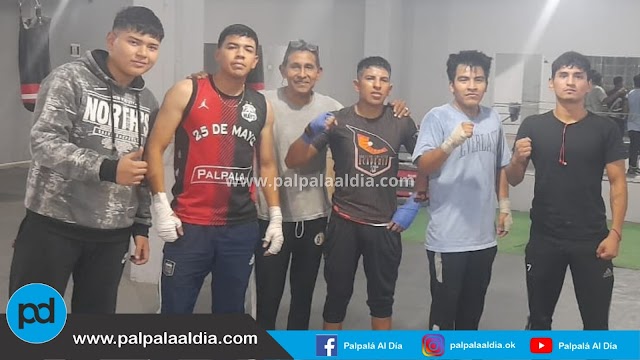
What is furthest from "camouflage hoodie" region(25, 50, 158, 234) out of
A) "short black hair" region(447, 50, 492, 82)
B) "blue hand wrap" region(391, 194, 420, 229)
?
"short black hair" region(447, 50, 492, 82)

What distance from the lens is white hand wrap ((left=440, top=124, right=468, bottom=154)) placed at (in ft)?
6.41

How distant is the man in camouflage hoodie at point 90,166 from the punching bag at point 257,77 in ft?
0.92

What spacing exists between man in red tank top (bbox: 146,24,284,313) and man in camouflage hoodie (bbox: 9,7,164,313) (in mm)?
77

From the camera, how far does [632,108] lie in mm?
2184

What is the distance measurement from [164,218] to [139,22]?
543mm

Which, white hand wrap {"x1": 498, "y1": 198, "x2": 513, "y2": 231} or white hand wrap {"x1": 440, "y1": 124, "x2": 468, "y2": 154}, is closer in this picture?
white hand wrap {"x1": 440, "y1": 124, "x2": 468, "y2": 154}

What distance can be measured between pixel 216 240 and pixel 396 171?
59 centimetres

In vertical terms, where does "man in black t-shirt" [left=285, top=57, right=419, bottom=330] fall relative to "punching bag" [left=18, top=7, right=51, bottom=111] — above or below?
below

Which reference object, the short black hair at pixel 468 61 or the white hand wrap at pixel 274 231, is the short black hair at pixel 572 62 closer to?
the short black hair at pixel 468 61

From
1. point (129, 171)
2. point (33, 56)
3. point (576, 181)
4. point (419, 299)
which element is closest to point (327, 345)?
point (419, 299)

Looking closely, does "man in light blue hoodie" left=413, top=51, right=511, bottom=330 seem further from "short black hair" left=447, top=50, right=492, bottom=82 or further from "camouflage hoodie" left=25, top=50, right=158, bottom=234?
"camouflage hoodie" left=25, top=50, right=158, bottom=234

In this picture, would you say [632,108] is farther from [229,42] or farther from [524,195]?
[229,42]

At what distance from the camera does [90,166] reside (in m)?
1.70

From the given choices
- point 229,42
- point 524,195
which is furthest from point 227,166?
point 524,195
